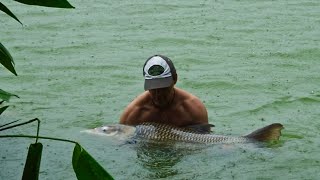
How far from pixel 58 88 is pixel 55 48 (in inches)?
75.5

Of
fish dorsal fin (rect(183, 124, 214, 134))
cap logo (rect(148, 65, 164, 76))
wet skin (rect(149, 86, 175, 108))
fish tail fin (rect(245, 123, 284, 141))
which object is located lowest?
fish dorsal fin (rect(183, 124, 214, 134))

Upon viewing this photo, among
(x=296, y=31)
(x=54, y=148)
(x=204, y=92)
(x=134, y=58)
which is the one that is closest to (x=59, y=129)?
(x=54, y=148)

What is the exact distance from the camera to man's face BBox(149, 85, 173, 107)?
21.7ft

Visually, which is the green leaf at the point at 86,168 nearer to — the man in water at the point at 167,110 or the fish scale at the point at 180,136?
the fish scale at the point at 180,136

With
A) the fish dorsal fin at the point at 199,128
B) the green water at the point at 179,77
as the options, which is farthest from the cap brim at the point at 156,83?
the green water at the point at 179,77

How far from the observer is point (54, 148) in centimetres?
718

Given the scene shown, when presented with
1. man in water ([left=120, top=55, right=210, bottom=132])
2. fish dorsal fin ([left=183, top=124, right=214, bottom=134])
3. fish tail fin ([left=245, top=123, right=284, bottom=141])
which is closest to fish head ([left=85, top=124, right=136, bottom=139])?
man in water ([left=120, top=55, right=210, bottom=132])

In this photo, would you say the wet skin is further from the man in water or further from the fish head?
the fish head

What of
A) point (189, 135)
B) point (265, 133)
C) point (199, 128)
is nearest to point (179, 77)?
point (199, 128)

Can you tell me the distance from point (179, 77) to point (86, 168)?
325 inches

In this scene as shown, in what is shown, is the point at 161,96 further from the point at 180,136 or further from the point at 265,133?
the point at 265,133

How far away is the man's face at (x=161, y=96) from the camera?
21.7 ft

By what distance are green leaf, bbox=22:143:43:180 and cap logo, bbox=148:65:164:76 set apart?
493 centimetres

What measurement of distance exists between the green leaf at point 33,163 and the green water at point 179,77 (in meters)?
4.85
